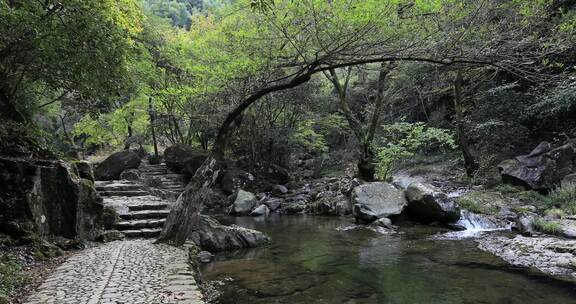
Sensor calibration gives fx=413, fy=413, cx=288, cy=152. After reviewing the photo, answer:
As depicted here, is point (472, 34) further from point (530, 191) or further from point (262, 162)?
point (262, 162)

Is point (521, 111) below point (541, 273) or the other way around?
the other way around

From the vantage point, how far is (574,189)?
11875 mm

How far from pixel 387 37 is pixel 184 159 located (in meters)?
15.6

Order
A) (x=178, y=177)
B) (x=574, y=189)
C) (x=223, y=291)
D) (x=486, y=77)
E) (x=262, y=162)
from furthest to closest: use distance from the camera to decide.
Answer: (x=262, y=162) → (x=178, y=177) → (x=486, y=77) → (x=574, y=189) → (x=223, y=291)

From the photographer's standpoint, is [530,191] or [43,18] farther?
[530,191]

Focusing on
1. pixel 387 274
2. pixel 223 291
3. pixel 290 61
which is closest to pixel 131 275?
pixel 223 291

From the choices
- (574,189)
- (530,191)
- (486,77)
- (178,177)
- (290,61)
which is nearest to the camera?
(290,61)

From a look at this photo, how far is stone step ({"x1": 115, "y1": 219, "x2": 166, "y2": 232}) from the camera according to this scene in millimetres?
9781

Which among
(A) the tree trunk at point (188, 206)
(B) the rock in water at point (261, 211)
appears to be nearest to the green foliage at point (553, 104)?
(A) the tree trunk at point (188, 206)

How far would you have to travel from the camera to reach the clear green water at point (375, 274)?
668cm

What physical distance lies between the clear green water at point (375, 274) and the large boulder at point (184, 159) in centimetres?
1041

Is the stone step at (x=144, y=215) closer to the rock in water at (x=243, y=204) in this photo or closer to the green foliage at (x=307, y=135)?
the rock in water at (x=243, y=204)

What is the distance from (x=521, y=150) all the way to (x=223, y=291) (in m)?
15.0

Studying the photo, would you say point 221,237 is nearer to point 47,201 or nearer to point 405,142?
point 47,201
